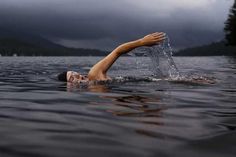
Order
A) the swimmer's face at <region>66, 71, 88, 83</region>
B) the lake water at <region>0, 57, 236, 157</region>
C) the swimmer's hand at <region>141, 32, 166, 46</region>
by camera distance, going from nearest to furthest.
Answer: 1. the lake water at <region>0, 57, 236, 157</region>
2. the swimmer's hand at <region>141, 32, 166, 46</region>
3. the swimmer's face at <region>66, 71, 88, 83</region>

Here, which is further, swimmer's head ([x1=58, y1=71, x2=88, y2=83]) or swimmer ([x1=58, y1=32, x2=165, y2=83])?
swimmer's head ([x1=58, y1=71, x2=88, y2=83])

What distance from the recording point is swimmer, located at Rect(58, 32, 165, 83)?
1212cm

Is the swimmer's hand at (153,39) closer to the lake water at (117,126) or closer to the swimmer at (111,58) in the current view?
the swimmer at (111,58)

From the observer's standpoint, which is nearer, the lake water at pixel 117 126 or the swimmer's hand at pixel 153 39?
the lake water at pixel 117 126

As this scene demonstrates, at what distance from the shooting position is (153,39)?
39.7 ft

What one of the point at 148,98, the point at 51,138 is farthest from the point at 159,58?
the point at 51,138

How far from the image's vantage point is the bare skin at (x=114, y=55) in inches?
→ 477

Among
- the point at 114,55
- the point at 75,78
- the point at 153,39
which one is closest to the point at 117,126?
the point at 153,39

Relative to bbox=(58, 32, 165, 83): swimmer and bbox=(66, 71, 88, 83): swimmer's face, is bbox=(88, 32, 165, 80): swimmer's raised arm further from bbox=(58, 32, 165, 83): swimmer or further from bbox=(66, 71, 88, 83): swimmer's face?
bbox=(66, 71, 88, 83): swimmer's face

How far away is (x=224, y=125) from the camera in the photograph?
6246 mm

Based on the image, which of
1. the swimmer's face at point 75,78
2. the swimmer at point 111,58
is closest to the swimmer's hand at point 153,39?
the swimmer at point 111,58

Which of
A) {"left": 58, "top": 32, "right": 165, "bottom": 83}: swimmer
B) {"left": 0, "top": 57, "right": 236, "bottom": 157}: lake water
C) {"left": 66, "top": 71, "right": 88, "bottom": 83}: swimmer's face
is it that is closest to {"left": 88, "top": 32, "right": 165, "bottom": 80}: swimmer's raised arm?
{"left": 58, "top": 32, "right": 165, "bottom": 83}: swimmer

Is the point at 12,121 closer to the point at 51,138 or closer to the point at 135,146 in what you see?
the point at 51,138

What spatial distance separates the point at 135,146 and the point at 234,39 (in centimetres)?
9612
